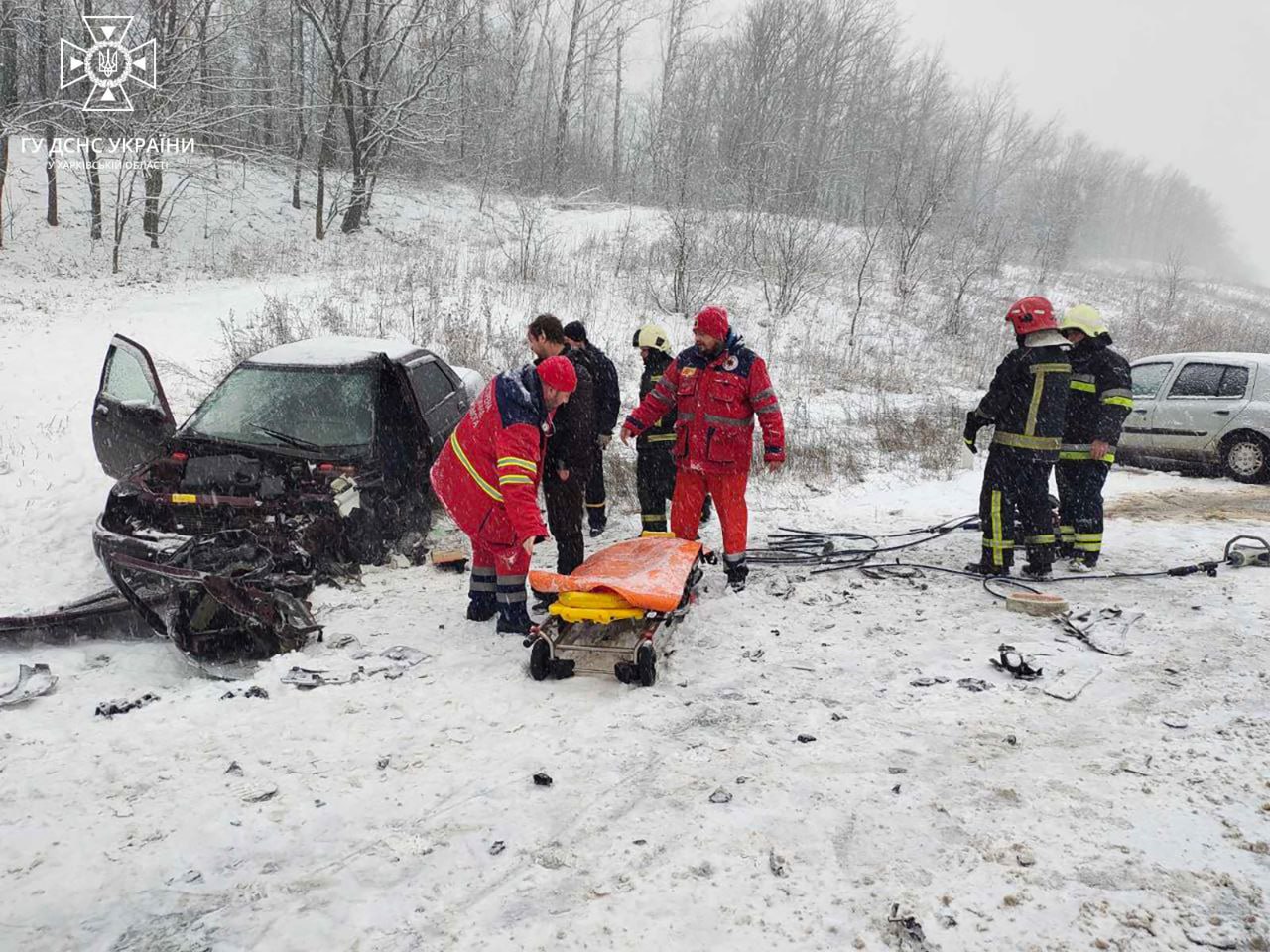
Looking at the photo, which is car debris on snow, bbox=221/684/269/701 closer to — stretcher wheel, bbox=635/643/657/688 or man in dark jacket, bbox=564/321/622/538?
stretcher wheel, bbox=635/643/657/688

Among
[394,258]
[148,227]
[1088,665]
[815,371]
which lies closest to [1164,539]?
[1088,665]

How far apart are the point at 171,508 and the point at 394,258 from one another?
591 inches

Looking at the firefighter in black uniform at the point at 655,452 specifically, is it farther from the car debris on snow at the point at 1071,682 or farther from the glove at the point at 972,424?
the car debris on snow at the point at 1071,682

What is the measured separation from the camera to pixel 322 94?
904 inches

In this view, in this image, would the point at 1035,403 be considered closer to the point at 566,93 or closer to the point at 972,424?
the point at 972,424

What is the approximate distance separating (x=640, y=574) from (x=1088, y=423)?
3.64 metres

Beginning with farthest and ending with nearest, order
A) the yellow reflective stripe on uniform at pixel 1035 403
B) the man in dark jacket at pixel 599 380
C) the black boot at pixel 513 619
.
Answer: the man in dark jacket at pixel 599 380 < the yellow reflective stripe on uniform at pixel 1035 403 < the black boot at pixel 513 619

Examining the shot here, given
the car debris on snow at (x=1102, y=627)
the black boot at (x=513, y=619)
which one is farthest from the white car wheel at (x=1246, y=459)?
the black boot at (x=513, y=619)


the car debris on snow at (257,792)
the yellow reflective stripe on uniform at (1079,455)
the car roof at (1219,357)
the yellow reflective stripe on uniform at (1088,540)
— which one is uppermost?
the car roof at (1219,357)

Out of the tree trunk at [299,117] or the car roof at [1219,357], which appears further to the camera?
the tree trunk at [299,117]

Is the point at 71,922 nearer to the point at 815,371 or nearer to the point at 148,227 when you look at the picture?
the point at 815,371

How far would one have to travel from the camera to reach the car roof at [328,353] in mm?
5715

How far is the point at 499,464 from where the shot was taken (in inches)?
154

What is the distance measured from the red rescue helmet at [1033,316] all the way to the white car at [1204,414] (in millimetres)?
4325
